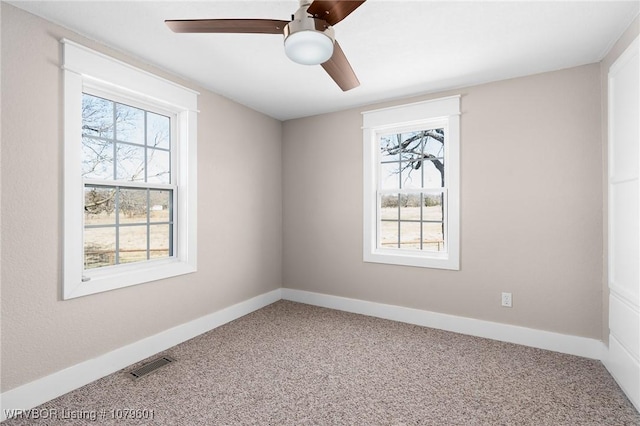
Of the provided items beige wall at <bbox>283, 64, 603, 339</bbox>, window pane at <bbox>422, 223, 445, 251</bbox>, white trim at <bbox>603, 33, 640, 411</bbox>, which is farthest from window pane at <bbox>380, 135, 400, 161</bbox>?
white trim at <bbox>603, 33, 640, 411</bbox>

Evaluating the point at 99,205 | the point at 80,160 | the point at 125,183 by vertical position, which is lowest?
the point at 99,205

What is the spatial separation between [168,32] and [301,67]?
41.0 inches

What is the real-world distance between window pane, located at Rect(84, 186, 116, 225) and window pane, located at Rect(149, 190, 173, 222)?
343 millimetres

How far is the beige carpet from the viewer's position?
1.94m

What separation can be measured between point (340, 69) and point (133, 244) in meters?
2.21

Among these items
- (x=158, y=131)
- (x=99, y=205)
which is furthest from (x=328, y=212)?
(x=99, y=205)

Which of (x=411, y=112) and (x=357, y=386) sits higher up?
(x=411, y=112)

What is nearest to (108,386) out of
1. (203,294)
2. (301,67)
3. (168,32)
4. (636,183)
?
(203,294)

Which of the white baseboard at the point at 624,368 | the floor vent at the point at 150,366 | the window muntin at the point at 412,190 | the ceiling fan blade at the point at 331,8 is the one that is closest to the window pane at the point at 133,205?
the floor vent at the point at 150,366

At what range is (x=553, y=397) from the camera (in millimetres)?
2121

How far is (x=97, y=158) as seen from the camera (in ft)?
8.20

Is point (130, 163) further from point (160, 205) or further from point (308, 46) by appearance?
point (308, 46)

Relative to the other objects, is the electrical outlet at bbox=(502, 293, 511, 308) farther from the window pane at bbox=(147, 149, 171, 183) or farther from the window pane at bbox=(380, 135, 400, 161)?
the window pane at bbox=(147, 149, 171, 183)

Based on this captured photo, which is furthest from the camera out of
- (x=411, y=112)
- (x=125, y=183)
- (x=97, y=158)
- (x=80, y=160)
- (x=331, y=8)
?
(x=411, y=112)
